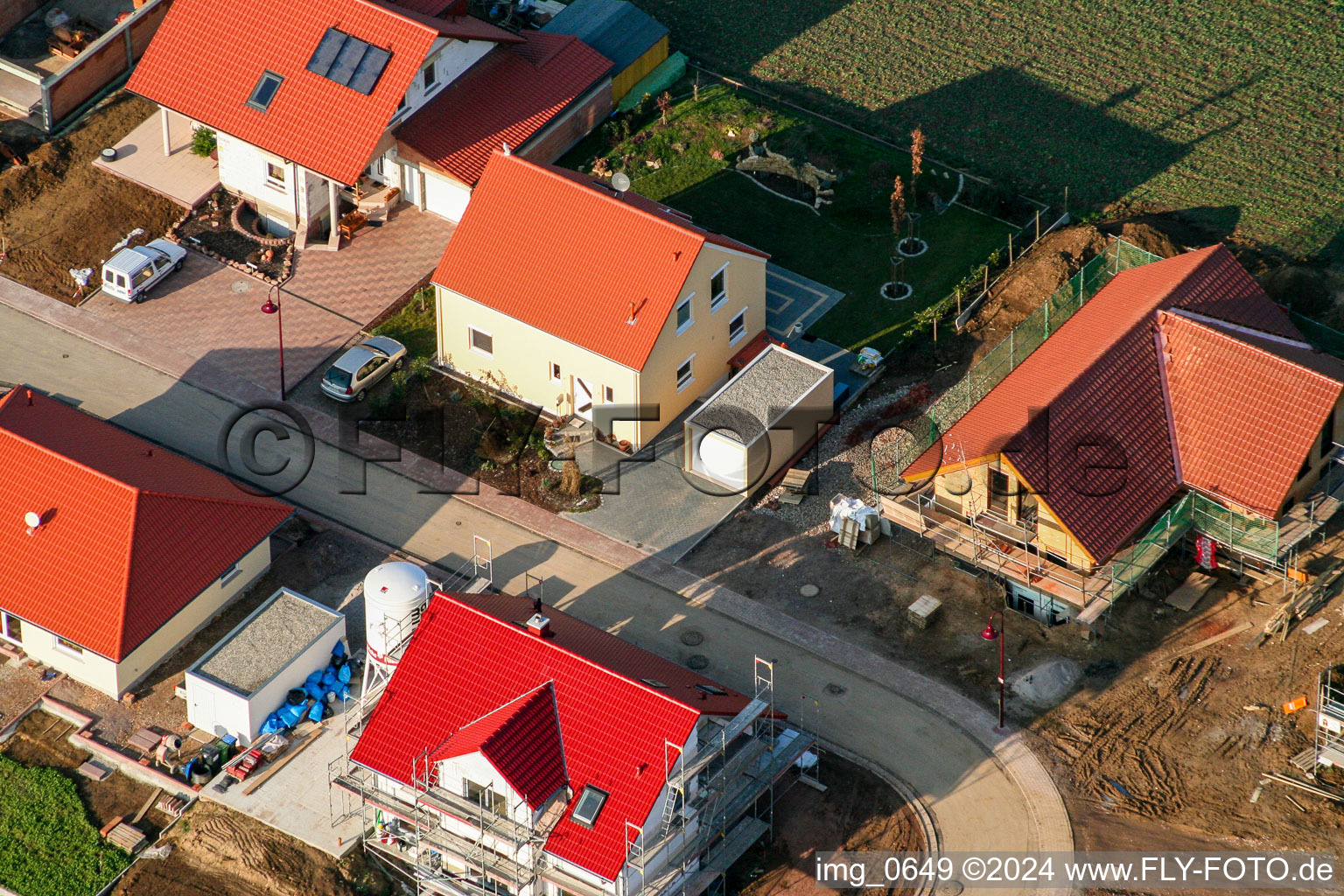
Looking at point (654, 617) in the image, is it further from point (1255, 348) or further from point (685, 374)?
point (1255, 348)

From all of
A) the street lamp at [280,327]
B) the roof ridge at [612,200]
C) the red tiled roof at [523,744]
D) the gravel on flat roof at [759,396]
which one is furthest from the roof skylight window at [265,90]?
the red tiled roof at [523,744]

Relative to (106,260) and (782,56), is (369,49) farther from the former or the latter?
(782,56)

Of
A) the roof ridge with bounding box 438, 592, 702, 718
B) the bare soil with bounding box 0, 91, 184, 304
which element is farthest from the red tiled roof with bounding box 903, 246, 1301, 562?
the bare soil with bounding box 0, 91, 184, 304

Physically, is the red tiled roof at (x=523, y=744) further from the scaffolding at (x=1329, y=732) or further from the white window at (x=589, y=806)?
the scaffolding at (x=1329, y=732)

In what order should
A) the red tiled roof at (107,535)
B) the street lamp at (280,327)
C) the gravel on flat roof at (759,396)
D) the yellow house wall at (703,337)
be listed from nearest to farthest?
the red tiled roof at (107,535) < the gravel on flat roof at (759,396) < the yellow house wall at (703,337) < the street lamp at (280,327)

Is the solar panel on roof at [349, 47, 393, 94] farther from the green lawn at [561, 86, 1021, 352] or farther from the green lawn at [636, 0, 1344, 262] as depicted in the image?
the green lawn at [636, 0, 1344, 262]

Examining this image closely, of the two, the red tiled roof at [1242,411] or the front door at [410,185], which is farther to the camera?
the front door at [410,185]
